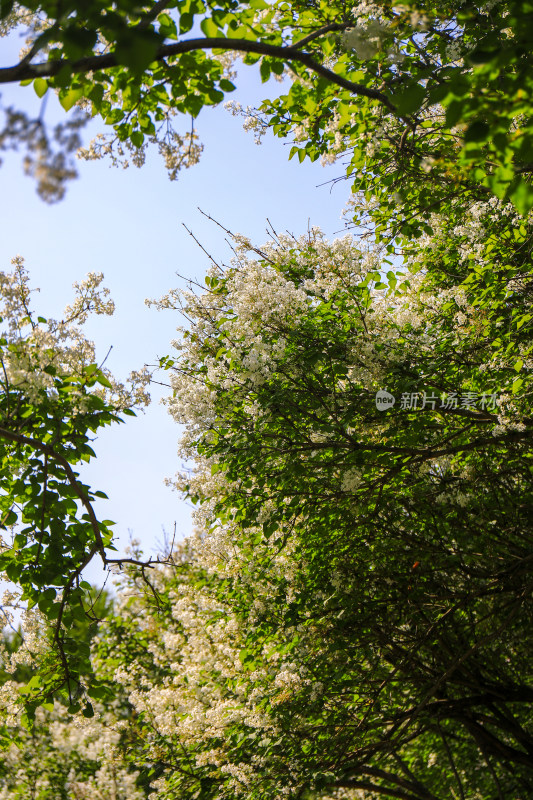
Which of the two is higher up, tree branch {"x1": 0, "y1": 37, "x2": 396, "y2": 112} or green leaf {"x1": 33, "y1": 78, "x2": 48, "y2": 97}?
green leaf {"x1": 33, "y1": 78, "x2": 48, "y2": 97}

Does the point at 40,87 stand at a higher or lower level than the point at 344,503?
higher

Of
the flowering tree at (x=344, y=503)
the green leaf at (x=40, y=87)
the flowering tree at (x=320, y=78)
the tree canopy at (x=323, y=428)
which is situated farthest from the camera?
the flowering tree at (x=344, y=503)

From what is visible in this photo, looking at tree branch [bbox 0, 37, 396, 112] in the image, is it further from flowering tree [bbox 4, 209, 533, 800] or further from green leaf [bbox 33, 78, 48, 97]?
flowering tree [bbox 4, 209, 533, 800]

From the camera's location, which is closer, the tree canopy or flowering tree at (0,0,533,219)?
flowering tree at (0,0,533,219)

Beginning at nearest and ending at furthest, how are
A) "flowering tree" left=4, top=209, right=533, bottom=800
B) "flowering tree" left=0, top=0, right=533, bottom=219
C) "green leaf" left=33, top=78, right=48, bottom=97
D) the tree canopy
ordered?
"flowering tree" left=0, top=0, right=533, bottom=219, "green leaf" left=33, top=78, right=48, bottom=97, the tree canopy, "flowering tree" left=4, top=209, right=533, bottom=800

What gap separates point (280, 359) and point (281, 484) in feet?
2.89

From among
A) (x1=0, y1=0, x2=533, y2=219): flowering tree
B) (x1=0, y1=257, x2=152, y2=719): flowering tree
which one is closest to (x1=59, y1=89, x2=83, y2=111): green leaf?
(x1=0, y1=0, x2=533, y2=219): flowering tree

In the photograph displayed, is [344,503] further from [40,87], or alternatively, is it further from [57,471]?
[40,87]

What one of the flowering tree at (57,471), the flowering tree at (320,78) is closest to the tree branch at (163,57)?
the flowering tree at (320,78)

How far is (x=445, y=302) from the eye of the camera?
20.1 ft

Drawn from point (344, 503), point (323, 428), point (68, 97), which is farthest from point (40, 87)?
point (344, 503)

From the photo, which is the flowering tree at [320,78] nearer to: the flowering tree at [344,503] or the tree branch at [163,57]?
the tree branch at [163,57]

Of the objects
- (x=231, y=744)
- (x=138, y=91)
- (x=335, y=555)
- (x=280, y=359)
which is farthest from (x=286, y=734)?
(x=138, y=91)

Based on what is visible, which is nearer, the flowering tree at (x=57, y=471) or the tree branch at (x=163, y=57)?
the tree branch at (x=163, y=57)
